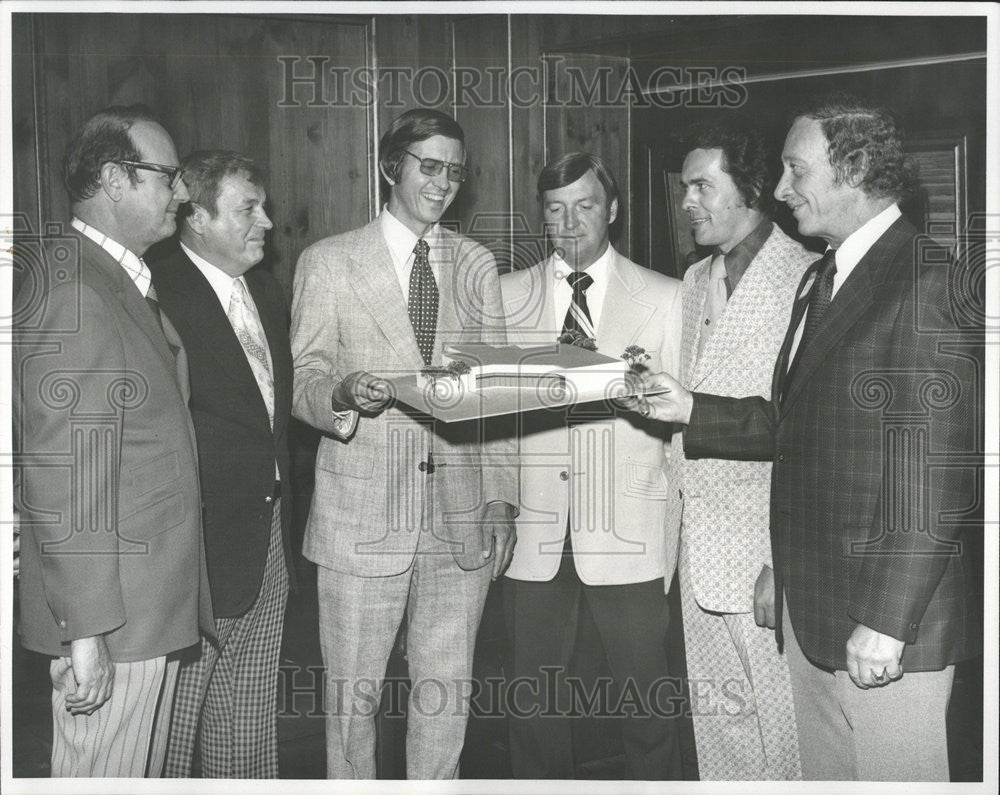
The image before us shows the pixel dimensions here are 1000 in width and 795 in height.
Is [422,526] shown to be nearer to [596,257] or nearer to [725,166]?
[596,257]

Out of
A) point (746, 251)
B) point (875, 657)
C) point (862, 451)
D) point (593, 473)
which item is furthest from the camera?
point (593, 473)

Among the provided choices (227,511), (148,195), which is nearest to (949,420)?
(227,511)

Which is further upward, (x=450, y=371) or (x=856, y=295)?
(x=856, y=295)

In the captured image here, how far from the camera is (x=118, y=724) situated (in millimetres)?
2434

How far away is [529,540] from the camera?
102 inches

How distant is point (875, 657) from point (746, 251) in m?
0.91

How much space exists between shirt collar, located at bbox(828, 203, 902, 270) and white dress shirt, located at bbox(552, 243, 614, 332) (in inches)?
21.0

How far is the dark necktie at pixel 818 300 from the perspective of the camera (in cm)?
230

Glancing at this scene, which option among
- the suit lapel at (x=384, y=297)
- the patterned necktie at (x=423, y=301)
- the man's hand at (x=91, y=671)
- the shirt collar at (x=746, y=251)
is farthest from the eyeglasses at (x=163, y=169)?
the shirt collar at (x=746, y=251)

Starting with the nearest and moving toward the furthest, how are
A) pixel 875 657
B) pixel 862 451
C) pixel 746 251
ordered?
pixel 875 657
pixel 862 451
pixel 746 251

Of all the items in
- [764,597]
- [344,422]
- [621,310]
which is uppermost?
[621,310]

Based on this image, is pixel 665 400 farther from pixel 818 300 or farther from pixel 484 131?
pixel 484 131

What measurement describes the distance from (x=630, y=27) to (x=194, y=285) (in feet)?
3.83

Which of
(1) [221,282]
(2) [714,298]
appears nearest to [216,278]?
(1) [221,282]
